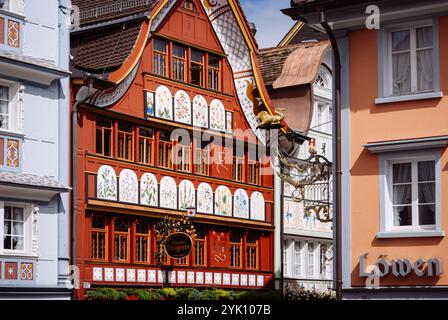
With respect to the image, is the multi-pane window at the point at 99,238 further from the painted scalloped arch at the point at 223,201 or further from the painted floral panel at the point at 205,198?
the painted scalloped arch at the point at 223,201

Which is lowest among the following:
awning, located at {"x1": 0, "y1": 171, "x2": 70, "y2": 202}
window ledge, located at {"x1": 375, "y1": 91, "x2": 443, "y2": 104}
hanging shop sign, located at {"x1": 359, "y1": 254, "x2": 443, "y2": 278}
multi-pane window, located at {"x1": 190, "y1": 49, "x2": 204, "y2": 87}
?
hanging shop sign, located at {"x1": 359, "y1": 254, "x2": 443, "y2": 278}

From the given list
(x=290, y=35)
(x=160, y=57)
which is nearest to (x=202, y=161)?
(x=160, y=57)

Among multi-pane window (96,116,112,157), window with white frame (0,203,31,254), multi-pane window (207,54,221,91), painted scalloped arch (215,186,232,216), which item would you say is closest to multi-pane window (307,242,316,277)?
painted scalloped arch (215,186,232,216)

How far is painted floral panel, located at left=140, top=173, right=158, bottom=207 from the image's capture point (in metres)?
32.0

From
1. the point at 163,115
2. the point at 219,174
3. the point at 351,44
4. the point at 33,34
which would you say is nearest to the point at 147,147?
the point at 163,115

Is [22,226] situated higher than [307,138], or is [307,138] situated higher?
[307,138]

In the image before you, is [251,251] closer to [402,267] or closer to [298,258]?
[298,258]

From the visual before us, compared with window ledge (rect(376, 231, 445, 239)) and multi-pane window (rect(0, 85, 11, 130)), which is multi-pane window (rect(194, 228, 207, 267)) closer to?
multi-pane window (rect(0, 85, 11, 130))

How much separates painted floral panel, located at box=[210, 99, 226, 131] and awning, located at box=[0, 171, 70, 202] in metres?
9.05

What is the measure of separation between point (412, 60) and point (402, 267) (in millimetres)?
3644

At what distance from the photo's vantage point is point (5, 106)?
2639cm

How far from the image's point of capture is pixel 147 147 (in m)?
32.9
